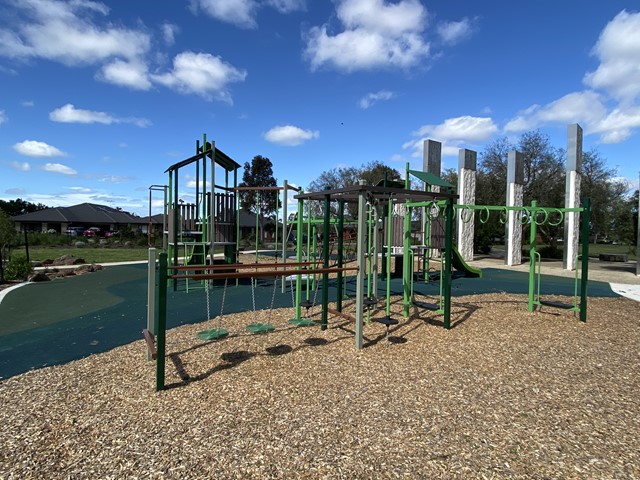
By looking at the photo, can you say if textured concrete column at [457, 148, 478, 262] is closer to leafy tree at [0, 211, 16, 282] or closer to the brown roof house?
leafy tree at [0, 211, 16, 282]

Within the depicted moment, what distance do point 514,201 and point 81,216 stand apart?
51448 millimetres

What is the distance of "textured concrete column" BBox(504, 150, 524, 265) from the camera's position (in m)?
18.9

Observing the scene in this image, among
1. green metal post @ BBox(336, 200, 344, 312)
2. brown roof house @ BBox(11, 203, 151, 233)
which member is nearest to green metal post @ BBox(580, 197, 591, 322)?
green metal post @ BBox(336, 200, 344, 312)

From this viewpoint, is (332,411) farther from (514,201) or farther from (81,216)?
(81,216)

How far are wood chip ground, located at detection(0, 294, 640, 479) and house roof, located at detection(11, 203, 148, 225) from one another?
172 ft

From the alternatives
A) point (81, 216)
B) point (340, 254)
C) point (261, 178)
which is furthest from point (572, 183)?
point (81, 216)

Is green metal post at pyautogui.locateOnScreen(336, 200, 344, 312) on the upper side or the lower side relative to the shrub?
upper

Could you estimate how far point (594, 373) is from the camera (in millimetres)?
4477

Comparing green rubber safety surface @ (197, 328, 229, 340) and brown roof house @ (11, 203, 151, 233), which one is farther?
brown roof house @ (11, 203, 151, 233)

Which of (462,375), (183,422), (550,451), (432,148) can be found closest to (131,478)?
(183,422)

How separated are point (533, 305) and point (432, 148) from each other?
38.3ft

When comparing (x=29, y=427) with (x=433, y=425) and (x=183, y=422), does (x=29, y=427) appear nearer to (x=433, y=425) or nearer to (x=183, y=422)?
(x=183, y=422)

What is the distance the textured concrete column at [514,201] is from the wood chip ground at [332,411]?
14.3m

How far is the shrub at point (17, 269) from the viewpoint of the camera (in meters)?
11.6
